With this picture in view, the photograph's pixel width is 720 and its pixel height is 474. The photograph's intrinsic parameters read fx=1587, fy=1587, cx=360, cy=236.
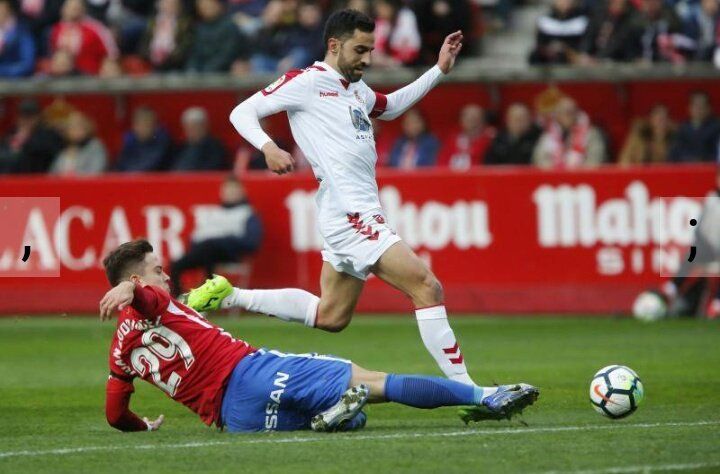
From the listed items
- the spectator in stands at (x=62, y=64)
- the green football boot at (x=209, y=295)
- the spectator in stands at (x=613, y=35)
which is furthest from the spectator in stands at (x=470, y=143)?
the green football boot at (x=209, y=295)

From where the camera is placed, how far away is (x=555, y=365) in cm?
1340

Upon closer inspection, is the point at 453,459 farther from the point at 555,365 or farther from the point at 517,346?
the point at 517,346

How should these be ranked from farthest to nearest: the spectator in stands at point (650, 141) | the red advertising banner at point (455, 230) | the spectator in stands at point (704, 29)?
1. the spectator in stands at point (704, 29)
2. the spectator in stands at point (650, 141)
3. the red advertising banner at point (455, 230)

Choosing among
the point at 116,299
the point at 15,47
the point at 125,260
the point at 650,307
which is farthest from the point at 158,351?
the point at 15,47

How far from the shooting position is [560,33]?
21.0 meters

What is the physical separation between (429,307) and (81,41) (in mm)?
15414

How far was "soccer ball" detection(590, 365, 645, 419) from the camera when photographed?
30.1ft

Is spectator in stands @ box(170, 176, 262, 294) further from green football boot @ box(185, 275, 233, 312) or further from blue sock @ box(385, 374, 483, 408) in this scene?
blue sock @ box(385, 374, 483, 408)

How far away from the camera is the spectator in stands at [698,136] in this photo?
63.2 ft

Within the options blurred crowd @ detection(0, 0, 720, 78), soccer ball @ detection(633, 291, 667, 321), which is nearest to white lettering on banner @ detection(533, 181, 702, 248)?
soccer ball @ detection(633, 291, 667, 321)

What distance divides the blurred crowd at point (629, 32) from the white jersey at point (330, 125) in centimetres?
1117

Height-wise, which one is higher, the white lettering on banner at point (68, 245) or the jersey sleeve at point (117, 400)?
the white lettering on banner at point (68, 245)

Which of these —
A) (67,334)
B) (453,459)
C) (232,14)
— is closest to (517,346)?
(67,334)

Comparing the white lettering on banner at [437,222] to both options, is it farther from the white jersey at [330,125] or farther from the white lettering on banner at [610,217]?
the white jersey at [330,125]
